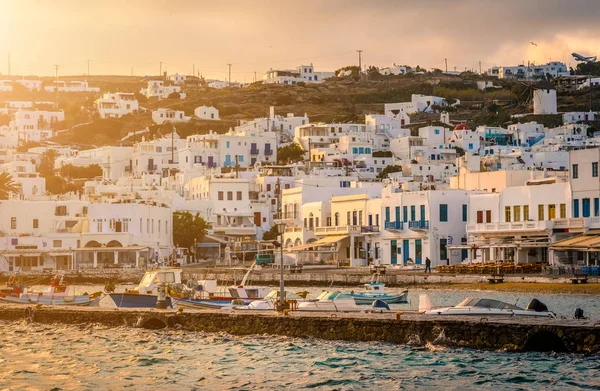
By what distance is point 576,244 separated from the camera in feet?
196

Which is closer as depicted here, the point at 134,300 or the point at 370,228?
the point at 134,300

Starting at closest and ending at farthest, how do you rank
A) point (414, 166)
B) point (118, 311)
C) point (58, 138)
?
point (118, 311) < point (414, 166) < point (58, 138)

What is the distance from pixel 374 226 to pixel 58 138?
4453 inches

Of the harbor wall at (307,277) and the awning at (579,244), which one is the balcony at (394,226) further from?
the awning at (579,244)

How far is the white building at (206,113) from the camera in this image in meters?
187

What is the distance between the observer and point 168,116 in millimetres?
187125

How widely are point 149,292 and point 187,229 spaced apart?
152 ft

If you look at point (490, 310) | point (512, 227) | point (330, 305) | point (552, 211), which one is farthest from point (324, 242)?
point (490, 310)

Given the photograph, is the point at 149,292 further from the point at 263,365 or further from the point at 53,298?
the point at 263,365

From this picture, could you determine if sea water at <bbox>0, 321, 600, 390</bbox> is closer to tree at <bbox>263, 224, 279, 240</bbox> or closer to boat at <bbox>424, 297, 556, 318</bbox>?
boat at <bbox>424, 297, 556, 318</bbox>

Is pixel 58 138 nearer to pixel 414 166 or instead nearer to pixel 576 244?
pixel 414 166

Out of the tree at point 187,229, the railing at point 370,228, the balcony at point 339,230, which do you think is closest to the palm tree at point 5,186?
the tree at point 187,229

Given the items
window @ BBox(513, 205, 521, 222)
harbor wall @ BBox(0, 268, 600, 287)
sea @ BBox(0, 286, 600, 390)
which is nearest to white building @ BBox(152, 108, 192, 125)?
harbor wall @ BBox(0, 268, 600, 287)

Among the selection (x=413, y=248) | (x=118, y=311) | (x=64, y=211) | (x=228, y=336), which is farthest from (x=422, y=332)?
(x=64, y=211)
